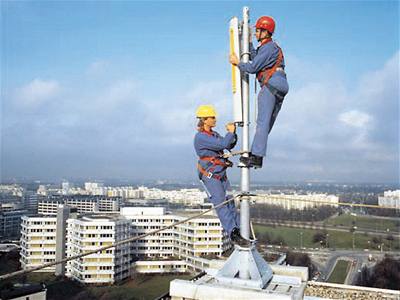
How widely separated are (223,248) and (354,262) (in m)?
14.6

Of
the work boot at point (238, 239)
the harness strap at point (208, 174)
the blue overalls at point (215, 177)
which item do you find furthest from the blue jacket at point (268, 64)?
the work boot at point (238, 239)

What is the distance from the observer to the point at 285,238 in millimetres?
47875

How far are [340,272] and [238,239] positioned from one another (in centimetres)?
3477

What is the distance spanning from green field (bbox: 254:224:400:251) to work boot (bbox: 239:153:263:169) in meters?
44.0

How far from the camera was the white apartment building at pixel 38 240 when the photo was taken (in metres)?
32.3

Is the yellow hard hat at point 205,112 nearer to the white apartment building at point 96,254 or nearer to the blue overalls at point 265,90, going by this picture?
the blue overalls at point 265,90

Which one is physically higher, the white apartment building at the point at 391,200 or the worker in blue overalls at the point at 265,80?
the worker in blue overalls at the point at 265,80

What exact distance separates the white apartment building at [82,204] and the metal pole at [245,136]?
201 feet

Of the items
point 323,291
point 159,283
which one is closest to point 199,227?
point 159,283

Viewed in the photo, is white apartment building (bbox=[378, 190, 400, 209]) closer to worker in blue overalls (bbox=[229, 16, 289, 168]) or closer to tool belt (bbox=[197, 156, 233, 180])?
worker in blue overalls (bbox=[229, 16, 289, 168])

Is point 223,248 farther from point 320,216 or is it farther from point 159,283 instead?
point 320,216

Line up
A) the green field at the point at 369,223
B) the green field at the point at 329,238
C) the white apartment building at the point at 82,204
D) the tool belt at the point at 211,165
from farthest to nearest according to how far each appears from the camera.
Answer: the white apartment building at the point at 82,204 < the green field at the point at 369,223 < the green field at the point at 329,238 < the tool belt at the point at 211,165

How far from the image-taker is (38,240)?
32594 millimetres

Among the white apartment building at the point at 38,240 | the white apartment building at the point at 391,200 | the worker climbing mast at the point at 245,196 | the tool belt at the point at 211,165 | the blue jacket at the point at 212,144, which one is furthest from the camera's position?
the white apartment building at the point at 38,240
